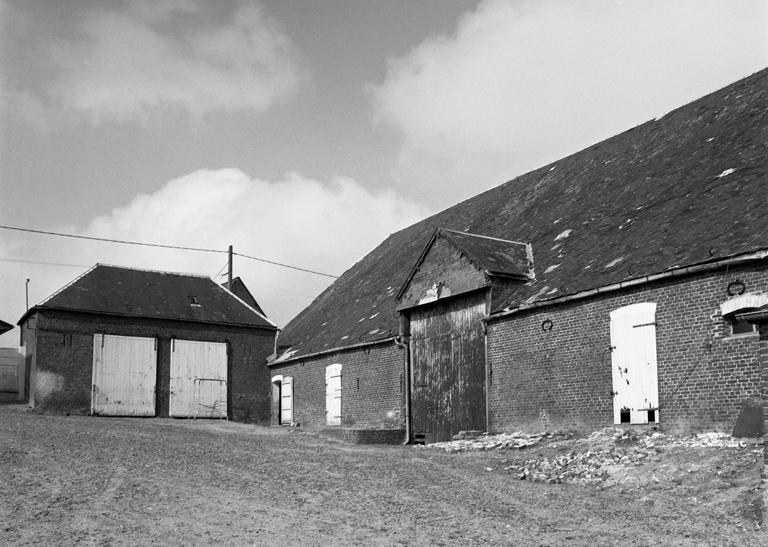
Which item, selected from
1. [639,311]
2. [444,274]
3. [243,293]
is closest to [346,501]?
[639,311]

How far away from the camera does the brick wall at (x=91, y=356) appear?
29.3 m

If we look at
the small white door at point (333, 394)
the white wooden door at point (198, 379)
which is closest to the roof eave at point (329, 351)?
the small white door at point (333, 394)

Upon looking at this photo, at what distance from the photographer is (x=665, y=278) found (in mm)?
14211

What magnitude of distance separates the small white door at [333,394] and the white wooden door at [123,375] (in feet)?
31.4

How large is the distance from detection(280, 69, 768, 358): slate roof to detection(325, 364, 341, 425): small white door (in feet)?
2.87

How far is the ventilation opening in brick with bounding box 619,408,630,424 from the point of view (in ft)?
48.5

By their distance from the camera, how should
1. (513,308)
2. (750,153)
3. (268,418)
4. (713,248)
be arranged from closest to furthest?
(713,248), (750,153), (513,308), (268,418)

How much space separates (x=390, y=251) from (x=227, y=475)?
2017 centimetres

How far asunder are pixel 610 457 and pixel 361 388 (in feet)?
38.0

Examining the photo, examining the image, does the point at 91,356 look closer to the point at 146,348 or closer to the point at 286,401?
the point at 146,348

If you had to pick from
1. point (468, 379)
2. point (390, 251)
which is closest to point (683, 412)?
point (468, 379)

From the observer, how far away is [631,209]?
17891 mm

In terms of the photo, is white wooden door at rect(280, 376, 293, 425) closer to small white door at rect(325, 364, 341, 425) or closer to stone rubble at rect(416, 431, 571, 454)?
small white door at rect(325, 364, 341, 425)

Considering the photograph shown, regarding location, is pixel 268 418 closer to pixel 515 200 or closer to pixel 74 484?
pixel 515 200
